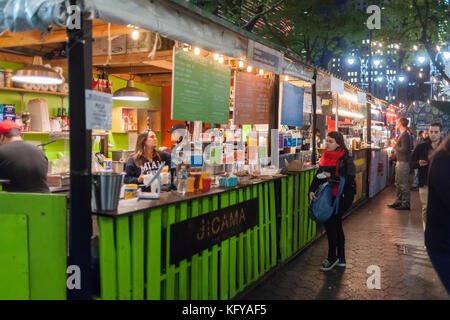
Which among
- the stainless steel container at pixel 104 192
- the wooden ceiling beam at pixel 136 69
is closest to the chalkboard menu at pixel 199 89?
the stainless steel container at pixel 104 192

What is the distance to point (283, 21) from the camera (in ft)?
64.8

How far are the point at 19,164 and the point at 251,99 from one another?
3.11m

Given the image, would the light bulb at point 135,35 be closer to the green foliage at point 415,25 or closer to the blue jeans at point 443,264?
the blue jeans at point 443,264

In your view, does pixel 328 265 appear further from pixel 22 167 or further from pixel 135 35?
pixel 22 167

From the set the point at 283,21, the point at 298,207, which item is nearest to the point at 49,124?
the point at 298,207

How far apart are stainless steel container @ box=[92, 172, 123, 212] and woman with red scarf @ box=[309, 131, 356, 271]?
3307mm

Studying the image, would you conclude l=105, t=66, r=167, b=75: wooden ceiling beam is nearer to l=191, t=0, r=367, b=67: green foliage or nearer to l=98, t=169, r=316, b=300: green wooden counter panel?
l=98, t=169, r=316, b=300: green wooden counter panel

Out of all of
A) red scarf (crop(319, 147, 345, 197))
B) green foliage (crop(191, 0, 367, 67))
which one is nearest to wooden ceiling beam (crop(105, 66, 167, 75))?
red scarf (crop(319, 147, 345, 197))

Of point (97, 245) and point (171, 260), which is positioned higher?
point (97, 245)

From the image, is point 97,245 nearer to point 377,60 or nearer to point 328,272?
point 328,272

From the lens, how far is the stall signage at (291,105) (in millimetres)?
6836

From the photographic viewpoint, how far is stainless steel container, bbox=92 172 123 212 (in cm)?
304

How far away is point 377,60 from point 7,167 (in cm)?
2676

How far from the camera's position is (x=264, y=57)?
5410 millimetres
